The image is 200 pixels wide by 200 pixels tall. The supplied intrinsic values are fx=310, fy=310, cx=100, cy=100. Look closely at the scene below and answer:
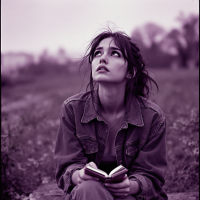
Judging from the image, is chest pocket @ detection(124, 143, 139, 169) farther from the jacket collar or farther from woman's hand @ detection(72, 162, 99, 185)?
woman's hand @ detection(72, 162, 99, 185)

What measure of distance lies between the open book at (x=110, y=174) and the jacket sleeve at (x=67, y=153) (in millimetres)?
272

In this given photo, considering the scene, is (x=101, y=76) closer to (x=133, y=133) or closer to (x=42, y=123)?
(x=133, y=133)

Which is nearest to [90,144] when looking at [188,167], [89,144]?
[89,144]

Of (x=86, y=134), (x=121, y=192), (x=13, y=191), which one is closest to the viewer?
(x=121, y=192)

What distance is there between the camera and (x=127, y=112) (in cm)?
239

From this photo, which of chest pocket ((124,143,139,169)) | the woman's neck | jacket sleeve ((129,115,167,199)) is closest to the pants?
jacket sleeve ((129,115,167,199))

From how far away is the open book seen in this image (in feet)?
6.12

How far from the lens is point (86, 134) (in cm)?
234

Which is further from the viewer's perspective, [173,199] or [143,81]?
[173,199]

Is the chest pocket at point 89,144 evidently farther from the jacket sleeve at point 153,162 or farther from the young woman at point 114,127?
the jacket sleeve at point 153,162

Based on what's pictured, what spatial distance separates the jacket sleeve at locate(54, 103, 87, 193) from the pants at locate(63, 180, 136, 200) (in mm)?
225

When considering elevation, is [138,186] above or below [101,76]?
below

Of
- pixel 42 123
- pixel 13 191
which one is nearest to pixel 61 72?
pixel 42 123

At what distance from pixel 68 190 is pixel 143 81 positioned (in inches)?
42.5
